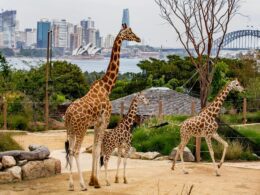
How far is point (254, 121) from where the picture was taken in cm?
2342

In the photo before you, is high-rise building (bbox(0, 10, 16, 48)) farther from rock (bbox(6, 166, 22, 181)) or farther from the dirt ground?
rock (bbox(6, 166, 22, 181))

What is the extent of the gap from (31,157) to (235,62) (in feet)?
84.7

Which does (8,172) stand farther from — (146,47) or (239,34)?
(146,47)

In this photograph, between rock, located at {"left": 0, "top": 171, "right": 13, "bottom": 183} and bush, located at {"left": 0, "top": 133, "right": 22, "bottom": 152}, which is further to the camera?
bush, located at {"left": 0, "top": 133, "right": 22, "bottom": 152}

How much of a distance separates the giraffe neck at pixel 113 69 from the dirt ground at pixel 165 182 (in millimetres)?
1919

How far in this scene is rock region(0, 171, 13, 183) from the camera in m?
11.7

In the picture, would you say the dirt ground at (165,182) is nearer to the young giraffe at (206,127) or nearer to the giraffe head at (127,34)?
the young giraffe at (206,127)

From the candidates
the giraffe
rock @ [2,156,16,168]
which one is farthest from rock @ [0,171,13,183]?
the giraffe

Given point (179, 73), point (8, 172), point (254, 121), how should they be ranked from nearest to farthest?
point (8, 172), point (254, 121), point (179, 73)

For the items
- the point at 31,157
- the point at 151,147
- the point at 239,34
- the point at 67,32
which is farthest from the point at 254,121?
the point at 67,32

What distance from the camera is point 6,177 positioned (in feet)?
38.6

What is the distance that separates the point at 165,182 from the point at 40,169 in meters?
2.65

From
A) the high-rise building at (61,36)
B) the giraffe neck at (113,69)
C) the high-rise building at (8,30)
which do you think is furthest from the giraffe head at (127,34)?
the high-rise building at (8,30)

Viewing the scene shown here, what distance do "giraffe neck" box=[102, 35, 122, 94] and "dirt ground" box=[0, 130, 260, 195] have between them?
192 centimetres
